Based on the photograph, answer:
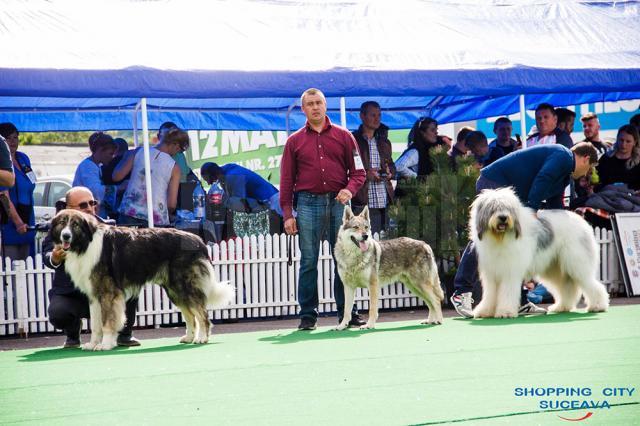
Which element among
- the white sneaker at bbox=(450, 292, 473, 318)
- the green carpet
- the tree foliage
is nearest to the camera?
the green carpet

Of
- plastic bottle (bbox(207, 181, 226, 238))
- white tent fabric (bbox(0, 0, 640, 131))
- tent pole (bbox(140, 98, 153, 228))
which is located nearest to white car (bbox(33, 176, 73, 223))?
white tent fabric (bbox(0, 0, 640, 131))

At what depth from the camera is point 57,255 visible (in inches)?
331

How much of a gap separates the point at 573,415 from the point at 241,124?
1396 centimetres

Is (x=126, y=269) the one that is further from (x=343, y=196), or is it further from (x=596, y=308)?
(x=596, y=308)

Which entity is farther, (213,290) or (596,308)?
(596,308)

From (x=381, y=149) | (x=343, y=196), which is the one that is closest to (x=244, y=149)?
(x=381, y=149)

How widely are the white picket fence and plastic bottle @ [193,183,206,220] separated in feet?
3.07

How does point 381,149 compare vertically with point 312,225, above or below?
above

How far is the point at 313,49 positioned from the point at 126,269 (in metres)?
4.68

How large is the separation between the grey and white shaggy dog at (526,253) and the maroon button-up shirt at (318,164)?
4.20ft

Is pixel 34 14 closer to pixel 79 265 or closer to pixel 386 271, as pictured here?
pixel 79 265

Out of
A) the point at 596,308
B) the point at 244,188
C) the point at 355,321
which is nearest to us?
the point at 355,321

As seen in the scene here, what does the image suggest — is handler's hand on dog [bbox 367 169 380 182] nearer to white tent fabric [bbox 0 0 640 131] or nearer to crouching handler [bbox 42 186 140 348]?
white tent fabric [bbox 0 0 640 131]

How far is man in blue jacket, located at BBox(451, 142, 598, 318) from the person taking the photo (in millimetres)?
9516
